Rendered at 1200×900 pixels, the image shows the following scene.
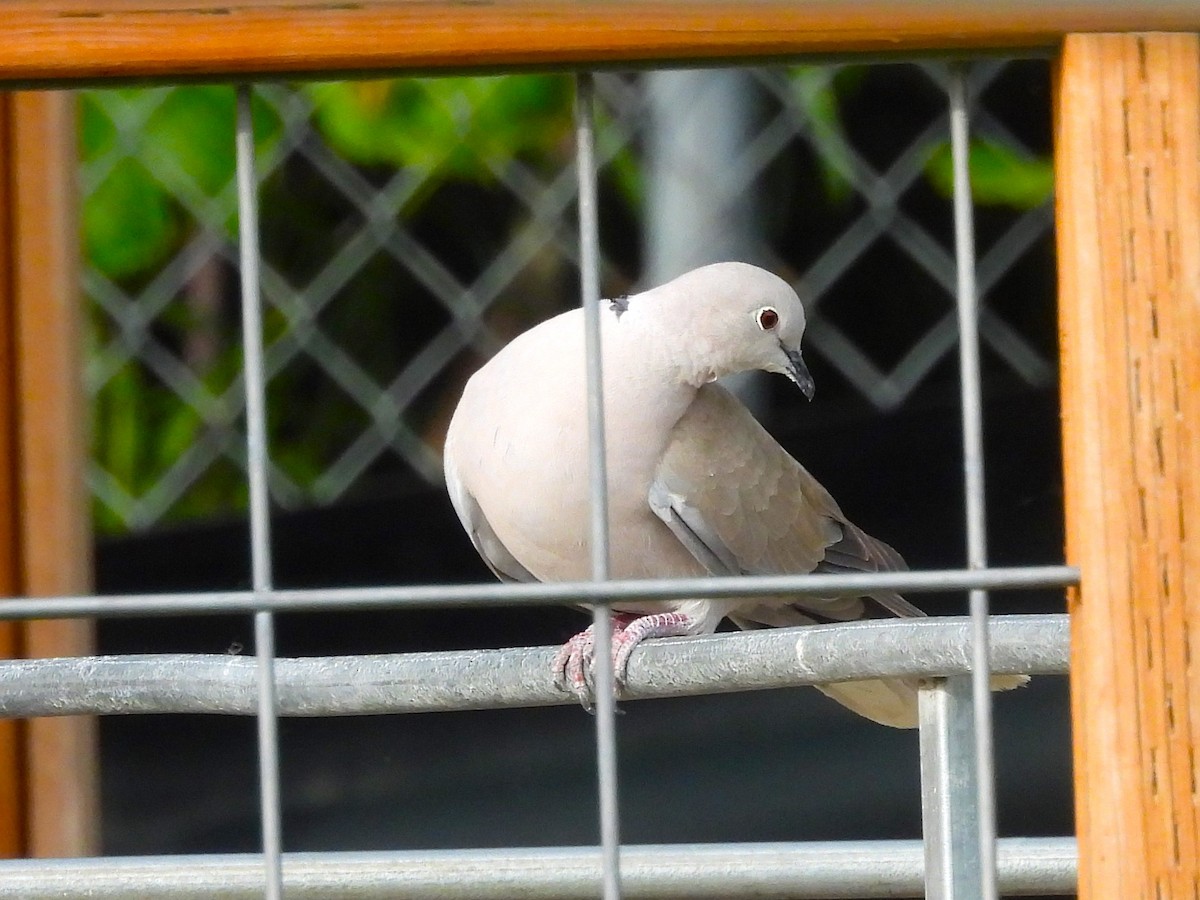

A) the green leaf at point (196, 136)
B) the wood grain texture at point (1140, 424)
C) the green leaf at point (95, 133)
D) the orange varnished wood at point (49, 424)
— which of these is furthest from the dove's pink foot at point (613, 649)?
the green leaf at point (95, 133)

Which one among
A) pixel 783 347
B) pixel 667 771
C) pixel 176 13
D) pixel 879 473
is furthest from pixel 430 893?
pixel 879 473

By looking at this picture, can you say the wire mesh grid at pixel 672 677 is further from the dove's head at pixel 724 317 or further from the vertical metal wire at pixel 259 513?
the dove's head at pixel 724 317

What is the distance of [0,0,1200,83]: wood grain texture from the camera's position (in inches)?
26.7

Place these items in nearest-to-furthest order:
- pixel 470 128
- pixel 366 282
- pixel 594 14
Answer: pixel 594 14 → pixel 470 128 → pixel 366 282

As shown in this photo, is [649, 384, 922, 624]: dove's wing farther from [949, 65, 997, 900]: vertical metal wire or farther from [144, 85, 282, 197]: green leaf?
[144, 85, 282, 197]: green leaf

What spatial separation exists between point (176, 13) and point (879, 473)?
87.9 inches

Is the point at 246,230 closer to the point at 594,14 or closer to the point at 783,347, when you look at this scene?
the point at 594,14

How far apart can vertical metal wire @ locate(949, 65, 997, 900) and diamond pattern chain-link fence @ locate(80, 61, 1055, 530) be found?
1.95 m

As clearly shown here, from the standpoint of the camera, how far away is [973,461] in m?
0.74

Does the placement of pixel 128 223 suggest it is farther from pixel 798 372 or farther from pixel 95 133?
pixel 798 372

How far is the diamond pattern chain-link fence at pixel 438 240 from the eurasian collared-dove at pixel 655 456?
0.92 meters

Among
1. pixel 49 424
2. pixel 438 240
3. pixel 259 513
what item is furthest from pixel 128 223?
pixel 259 513

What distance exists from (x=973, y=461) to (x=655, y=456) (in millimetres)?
988

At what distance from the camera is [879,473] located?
9.22 feet
